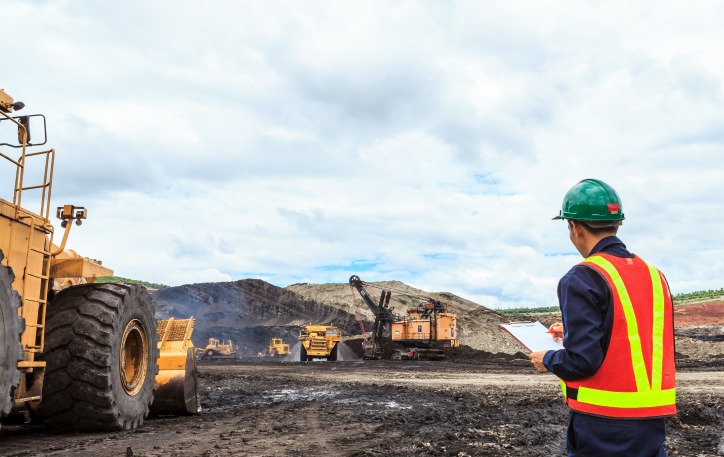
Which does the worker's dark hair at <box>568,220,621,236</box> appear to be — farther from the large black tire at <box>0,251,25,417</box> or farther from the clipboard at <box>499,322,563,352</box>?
the large black tire at <box>0,251,25,417</box>

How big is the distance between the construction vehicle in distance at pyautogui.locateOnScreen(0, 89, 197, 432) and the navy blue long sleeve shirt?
16.4ft

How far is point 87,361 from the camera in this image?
7.04m

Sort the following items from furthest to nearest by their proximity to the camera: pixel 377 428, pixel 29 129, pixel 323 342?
1. pixel 323 342
2. pixel 377 428
3. pixel 29 129

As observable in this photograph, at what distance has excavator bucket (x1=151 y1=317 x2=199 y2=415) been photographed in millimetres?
9242

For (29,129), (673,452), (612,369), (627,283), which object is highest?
(29,129)

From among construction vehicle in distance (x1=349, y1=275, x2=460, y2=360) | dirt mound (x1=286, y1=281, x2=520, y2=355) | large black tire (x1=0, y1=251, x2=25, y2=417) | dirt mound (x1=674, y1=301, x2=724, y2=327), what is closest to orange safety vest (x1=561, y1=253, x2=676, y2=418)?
large black tire (x1=0, y1=251, x2=25, y2=417)

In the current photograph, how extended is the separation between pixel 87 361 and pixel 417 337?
3382 centimetres

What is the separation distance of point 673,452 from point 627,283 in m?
5.21

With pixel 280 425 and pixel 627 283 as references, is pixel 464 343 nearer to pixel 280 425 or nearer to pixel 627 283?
pixel 280 425

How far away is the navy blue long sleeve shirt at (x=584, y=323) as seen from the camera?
2.67m

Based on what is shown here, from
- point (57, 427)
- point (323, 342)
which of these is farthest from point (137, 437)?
point (323, 342)

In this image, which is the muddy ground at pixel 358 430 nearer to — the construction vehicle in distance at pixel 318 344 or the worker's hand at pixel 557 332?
the worker's hand at pixel 557 332

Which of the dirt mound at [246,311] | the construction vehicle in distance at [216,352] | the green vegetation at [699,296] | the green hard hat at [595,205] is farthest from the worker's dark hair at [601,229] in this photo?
the green vegetation at [699,296]

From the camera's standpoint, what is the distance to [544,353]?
2932mm
